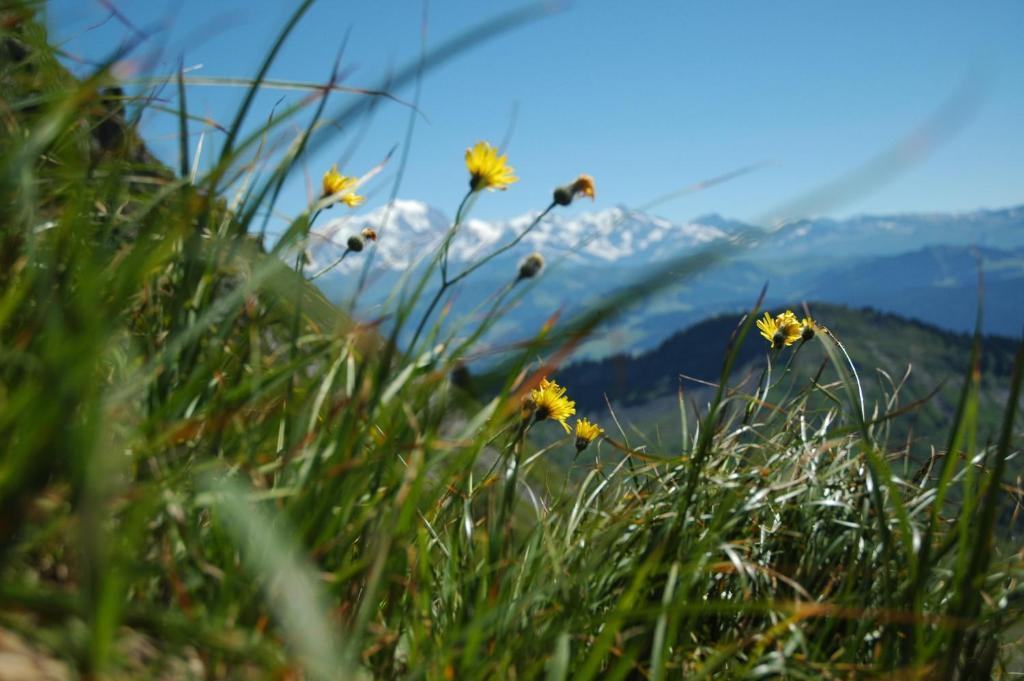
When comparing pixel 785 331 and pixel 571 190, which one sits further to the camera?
pixel 785 331

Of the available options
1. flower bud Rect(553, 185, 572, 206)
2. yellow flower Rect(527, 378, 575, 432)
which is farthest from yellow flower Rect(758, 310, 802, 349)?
flower bud Rect(553, 185, 572, 206)

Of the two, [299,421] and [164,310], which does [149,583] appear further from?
[164,310]

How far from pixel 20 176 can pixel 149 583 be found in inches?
28.2

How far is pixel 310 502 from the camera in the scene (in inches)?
49.8

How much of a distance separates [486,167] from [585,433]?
1115mm

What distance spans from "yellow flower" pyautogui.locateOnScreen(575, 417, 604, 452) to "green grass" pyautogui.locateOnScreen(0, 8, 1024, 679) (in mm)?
484

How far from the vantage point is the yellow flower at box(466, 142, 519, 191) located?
79.6 inches

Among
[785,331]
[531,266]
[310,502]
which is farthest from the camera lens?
[785,331]

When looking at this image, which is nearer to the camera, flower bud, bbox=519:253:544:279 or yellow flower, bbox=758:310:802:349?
flower bud, bbox=519:253:544:279

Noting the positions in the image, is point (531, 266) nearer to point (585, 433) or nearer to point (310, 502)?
point (310, 502)

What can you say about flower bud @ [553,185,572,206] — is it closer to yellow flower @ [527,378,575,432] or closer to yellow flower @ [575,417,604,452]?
yellow flower @ [527,378,575,432]

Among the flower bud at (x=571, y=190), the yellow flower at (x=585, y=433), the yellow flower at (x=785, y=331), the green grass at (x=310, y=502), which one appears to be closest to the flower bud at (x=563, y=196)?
the flower bud at (x=571, y=190)

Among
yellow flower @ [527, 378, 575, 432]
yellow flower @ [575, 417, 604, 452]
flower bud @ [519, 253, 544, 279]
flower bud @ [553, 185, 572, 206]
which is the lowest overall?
yellow flower @ [575, 417, 604, 452]

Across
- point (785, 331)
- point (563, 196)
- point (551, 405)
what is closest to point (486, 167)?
point (563, 196)
